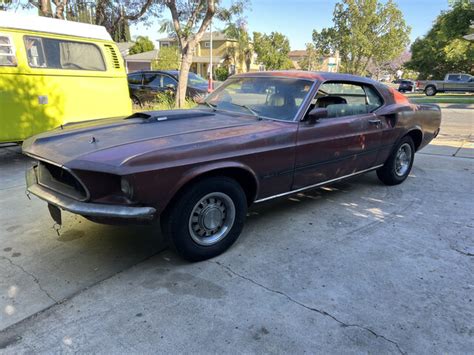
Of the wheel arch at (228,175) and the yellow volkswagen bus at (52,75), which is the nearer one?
the wheel arch at (228,175)

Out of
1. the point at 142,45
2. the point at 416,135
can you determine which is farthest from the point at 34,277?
the point at 142,45

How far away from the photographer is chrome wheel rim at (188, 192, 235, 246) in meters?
3.14

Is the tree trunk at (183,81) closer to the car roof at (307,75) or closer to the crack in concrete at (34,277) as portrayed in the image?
the car roof at (307,75)

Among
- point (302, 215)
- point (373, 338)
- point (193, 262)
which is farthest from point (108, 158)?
point (302, 215)

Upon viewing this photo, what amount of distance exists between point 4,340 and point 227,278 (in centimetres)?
152

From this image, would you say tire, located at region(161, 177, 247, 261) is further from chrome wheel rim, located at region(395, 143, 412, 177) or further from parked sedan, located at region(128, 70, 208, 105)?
parked sedan, located at region(128, 70, 208, 105)

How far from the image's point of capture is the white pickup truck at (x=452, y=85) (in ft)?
94.5

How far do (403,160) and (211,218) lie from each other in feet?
11.6

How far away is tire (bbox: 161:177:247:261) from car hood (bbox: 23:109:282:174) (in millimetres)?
377

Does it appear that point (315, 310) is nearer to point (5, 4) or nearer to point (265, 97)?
point (265, 97)

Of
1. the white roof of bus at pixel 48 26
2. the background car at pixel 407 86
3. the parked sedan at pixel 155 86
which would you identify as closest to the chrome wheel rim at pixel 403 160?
the white roof of bus at pixel 48 26

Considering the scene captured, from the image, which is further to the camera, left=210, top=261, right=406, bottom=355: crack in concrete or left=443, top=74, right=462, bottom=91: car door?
left=443, top=74, right=462, bottom=91: car door

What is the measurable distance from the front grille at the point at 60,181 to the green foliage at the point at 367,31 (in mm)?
32574

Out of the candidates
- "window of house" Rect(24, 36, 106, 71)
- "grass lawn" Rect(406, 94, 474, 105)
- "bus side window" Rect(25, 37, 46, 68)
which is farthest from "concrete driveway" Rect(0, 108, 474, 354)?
"grass lawn" Rect(406, 94, 474, 105)
